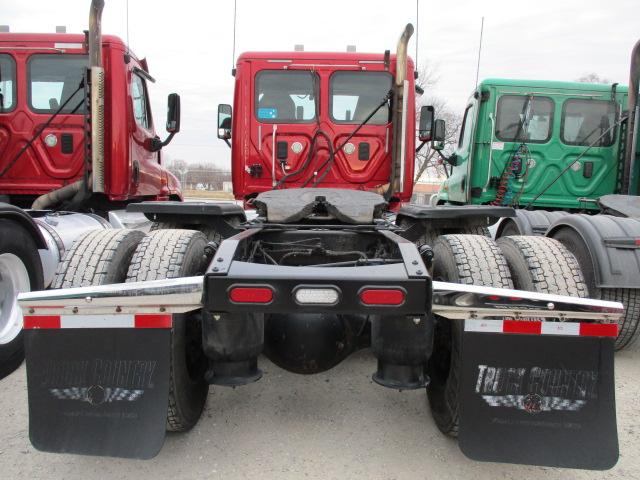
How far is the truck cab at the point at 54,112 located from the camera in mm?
5145

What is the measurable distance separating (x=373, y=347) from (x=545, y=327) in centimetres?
73

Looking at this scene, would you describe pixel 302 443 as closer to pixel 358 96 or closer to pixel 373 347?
pixel 373 347

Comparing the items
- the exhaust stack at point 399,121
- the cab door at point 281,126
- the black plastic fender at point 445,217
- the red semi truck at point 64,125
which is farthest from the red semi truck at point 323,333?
the red semi truck at point 64,125

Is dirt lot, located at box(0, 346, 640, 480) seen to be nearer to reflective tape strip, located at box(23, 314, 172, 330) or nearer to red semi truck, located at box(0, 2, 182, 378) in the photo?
reflective tape strip, located at box(23, 314, 172, 330)

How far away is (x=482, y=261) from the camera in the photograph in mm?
2416

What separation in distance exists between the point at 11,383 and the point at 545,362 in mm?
3226

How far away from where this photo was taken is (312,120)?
194 inches

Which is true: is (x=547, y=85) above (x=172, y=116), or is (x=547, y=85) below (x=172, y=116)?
above

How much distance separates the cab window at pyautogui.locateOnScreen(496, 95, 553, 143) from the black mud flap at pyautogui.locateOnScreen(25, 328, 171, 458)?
565 cm

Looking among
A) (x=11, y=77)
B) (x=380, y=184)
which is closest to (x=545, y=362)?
(x=380, y=184)

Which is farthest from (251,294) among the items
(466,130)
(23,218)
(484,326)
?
(466,130)

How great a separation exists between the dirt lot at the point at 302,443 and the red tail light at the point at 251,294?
3.15 feet

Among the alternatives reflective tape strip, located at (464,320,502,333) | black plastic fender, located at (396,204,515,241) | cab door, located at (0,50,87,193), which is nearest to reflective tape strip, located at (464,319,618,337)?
reflective tape strip, located at (464,320,502,333)

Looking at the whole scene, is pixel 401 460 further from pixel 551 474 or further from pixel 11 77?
pixel 11 77
